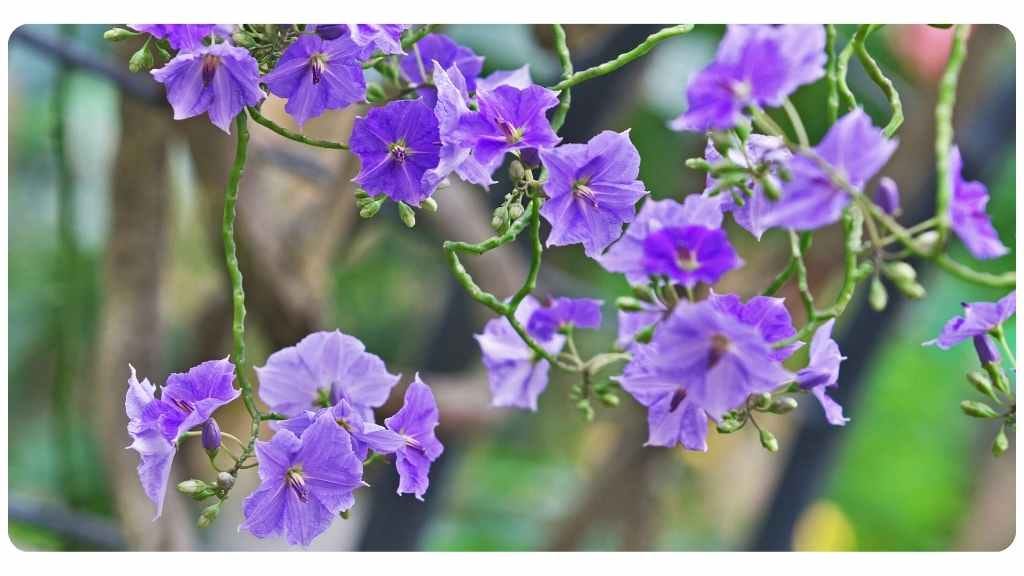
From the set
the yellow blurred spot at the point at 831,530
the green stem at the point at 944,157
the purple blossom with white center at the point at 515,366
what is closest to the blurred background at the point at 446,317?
the yellow blurred spot at the point at 831,530

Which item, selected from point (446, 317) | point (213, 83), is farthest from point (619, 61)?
point (446, 317)

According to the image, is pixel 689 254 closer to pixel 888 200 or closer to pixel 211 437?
pixel 888 200

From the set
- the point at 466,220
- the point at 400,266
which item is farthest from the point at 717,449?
the point at 466,220

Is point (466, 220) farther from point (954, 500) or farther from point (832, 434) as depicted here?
point (954, 500)

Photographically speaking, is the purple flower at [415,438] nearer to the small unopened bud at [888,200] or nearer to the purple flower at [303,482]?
the purple flower at [303,482]

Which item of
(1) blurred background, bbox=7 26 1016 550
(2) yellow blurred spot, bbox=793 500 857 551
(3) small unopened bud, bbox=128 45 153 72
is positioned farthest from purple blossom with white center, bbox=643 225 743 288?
(2) yellow blurred spot, bbox=793 500 857 551

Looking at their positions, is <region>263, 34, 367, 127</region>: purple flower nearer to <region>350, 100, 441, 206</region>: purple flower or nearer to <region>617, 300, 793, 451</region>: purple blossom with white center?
<region>350, 100, 441, 206</region>: purple flower
